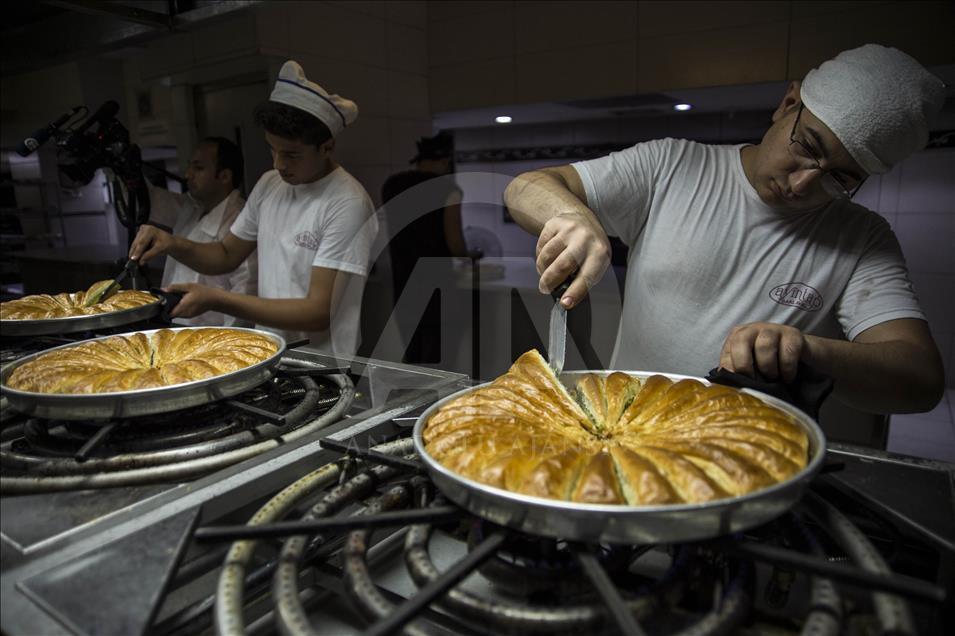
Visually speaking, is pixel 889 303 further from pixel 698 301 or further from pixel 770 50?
pixel 770 50

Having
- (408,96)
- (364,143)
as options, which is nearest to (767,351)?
(364,143)

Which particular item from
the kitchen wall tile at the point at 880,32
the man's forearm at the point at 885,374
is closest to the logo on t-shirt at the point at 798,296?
the man's forearm at the point at 885,374

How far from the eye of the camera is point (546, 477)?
58cm

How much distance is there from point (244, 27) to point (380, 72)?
1003 mm

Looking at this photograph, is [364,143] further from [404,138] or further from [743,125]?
[743,125]

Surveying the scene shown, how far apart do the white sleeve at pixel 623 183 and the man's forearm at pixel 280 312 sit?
3.53ft

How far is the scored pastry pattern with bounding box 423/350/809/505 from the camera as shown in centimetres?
58

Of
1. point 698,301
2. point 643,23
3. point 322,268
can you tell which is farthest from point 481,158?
point 698,301

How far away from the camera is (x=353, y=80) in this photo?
400 centimetres

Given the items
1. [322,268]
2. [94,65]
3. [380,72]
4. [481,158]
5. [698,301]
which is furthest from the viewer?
[481,158]

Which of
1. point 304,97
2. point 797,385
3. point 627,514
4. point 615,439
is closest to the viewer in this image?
point 627,514

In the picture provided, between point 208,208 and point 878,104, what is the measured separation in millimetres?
2869

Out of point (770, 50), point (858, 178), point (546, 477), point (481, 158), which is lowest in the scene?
point (546, 477)

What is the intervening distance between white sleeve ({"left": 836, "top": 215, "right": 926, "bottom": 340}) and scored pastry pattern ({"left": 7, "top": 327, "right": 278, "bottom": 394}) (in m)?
1.29
